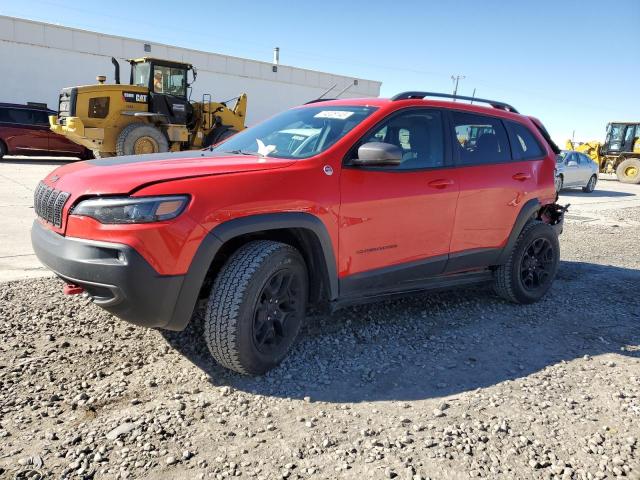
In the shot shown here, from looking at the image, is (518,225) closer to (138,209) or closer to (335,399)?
(335,399)

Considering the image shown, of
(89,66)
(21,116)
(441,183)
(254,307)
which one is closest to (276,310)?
(254,307)

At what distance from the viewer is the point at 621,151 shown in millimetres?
23859

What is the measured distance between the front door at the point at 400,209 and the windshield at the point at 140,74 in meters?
11.9

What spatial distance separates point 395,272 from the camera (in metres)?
3.63

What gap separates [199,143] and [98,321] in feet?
39.6

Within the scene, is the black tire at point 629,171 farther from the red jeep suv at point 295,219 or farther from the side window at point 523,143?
the red jeep suv at point 295,219

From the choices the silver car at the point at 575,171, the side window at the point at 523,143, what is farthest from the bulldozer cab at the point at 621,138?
the side window at the point at 523,143

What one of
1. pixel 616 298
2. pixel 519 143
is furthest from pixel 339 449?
pixel 616 298

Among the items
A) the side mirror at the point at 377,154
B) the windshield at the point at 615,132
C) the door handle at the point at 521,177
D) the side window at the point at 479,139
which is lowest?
the door handle at the point at 521,177

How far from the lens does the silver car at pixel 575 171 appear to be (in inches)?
608

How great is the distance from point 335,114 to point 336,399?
6.88ft

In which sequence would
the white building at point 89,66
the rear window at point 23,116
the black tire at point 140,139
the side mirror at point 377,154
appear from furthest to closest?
the white building at point 89,66, the rear window at point 23,116, the black tire at point 140,139, the side mirror at point 377,154

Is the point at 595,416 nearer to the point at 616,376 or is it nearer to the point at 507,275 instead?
the point at 616,376

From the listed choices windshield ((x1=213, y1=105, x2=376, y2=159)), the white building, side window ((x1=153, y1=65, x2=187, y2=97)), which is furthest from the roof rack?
the white building
